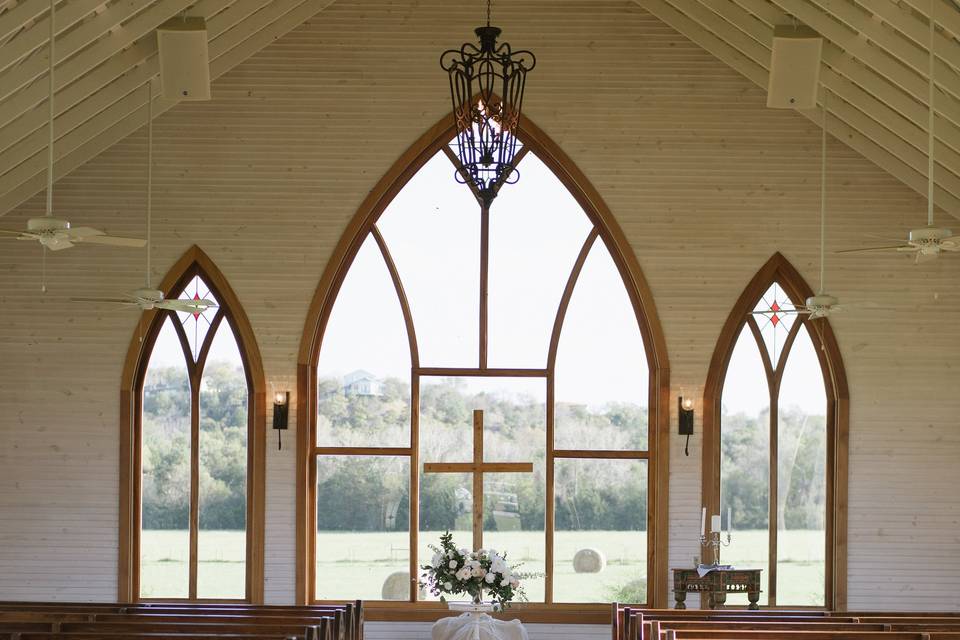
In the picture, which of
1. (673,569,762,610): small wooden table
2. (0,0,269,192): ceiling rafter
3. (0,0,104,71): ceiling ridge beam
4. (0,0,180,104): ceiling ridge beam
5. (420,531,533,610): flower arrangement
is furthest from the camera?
(673,569,762,610): small wooden table

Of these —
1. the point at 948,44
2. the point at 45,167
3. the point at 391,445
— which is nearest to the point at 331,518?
the point at 391,445

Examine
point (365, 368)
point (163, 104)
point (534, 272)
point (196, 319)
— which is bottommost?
point (365, 368)

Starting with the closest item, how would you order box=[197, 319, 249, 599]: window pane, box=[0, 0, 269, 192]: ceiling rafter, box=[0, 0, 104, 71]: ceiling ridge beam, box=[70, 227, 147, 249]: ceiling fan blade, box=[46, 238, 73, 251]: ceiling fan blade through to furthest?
1. box=[46, 238, 73, 251]: ceiling fan blade
2. box=[70, 227, 147, 249]: ceiling fan blade
3. box=[0, 0, 104, 71]: ceiling ridge beam
4. box=[0, 0, 269, 192]: ceiling rafter
5. box=[197, 319, 249, 599]: window pane

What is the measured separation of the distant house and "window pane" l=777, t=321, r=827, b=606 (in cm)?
377

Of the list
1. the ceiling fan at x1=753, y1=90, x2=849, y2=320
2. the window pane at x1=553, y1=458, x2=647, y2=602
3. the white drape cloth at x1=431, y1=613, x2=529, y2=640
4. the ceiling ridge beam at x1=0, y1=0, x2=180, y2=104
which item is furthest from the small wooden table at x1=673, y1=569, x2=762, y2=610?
the ceiling ridge beam at x1=0, y1=0, x2=180, y2=104

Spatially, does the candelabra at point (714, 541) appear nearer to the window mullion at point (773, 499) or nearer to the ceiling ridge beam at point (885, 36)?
the window mullion at point (773, 499)

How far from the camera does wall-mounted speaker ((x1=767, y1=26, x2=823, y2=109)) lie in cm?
915

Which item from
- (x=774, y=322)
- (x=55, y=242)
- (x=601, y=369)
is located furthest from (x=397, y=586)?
(x=55, y=242)

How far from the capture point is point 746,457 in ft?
36.1

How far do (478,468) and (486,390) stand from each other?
2.40 feet

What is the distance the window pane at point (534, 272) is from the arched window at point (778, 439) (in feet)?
5.26

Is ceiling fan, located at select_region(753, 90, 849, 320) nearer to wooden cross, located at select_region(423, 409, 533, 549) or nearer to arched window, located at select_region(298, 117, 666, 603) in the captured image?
arched window, located at select_region(298, 117, 666, 603)

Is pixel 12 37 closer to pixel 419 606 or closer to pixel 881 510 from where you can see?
pixel 419 606

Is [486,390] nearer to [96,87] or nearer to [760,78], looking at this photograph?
[760,78]
